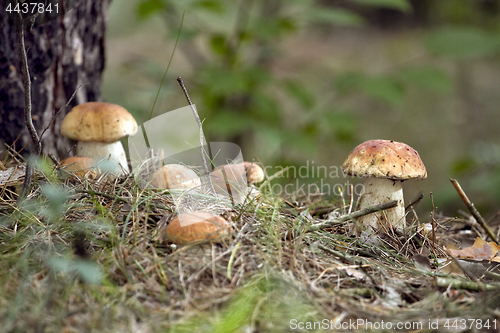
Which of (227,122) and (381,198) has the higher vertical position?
(227,122)

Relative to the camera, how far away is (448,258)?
1769 millimetres

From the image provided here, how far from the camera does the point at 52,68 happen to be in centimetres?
252

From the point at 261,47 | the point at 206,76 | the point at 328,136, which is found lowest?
the point at 328,136

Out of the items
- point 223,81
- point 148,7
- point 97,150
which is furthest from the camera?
point 148,7

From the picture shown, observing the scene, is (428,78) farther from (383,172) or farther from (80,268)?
(80,268)

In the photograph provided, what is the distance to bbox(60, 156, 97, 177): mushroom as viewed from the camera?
1924 millimetres

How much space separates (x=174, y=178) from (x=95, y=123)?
71 centimetres

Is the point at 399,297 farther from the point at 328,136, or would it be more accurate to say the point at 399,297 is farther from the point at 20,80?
the point at 328,136

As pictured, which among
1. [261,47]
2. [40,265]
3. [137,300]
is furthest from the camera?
[261,47]

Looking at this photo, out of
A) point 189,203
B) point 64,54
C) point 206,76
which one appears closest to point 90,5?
point 64,54

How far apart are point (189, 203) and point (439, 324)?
3.75 ft

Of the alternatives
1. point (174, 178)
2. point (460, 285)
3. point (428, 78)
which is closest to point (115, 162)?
point (174, 178)

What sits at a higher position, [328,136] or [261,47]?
[261,47]

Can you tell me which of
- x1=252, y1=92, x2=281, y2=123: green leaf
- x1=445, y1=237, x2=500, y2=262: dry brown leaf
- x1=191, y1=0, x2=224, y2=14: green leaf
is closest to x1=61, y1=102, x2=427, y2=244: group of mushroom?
x1=445, y1=237, x2=500, y2=262: dry brown leaf
